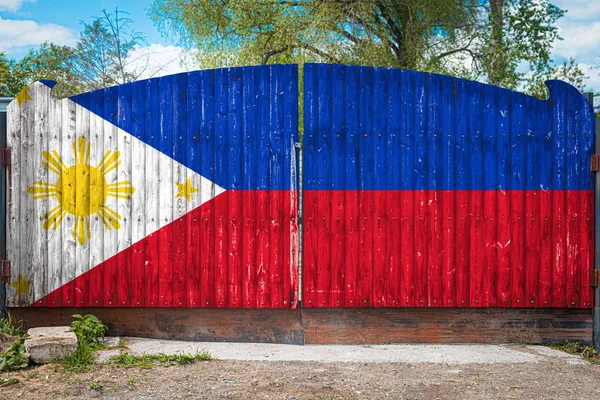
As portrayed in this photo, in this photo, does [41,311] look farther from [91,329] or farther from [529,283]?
[529,283]

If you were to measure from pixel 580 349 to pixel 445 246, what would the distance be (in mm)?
1581

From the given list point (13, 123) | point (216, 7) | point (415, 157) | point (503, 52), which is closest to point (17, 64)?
point (216, 7)

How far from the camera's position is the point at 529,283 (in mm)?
5648

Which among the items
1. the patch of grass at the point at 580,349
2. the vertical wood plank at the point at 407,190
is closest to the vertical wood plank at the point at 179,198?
the vertical wood plank at the point at 407,190

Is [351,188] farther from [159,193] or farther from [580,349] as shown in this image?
[580,349]

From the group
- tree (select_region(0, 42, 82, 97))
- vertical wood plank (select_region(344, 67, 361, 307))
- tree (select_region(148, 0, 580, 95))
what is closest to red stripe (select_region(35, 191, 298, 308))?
vertical wood plank (select_region(344, 67, 361, 307))

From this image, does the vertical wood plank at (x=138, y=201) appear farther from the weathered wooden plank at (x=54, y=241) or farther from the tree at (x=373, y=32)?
the tree at (x=373, y=32)

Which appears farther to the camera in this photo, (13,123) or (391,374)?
(13,123)

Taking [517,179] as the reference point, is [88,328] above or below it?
below

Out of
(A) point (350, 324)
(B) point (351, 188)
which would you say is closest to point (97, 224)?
(B) point (351, 188)

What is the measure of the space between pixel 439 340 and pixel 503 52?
10.9 metres

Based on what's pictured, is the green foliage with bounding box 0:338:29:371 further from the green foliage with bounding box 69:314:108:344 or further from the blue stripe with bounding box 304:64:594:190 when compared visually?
the blue stripe with bounding box 304:64:594:190

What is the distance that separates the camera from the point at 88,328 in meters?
5.39

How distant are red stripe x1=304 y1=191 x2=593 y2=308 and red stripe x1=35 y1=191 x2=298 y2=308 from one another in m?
0.24
